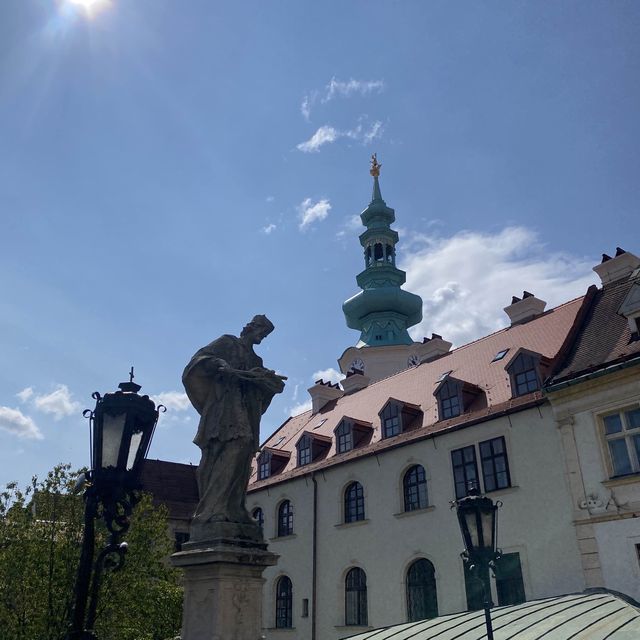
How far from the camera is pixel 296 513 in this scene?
2634 cm

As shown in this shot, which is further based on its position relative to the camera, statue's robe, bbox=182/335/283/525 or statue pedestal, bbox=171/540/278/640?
statue's robe, bbox=182/335/283/525

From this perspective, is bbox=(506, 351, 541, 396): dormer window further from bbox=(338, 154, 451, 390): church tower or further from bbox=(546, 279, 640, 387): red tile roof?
bbox=(338, 154, 451, 390): church tower

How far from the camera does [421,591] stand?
2061cm

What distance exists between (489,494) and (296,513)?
31.5 feet

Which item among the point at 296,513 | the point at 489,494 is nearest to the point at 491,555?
the point at 489,494

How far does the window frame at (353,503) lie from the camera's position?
2378 centimetres

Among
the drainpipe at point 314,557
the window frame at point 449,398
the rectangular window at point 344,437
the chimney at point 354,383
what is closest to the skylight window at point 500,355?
the window frame at point 449,398

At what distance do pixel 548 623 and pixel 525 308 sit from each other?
46.2 ft

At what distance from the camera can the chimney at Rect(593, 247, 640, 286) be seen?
69.2 ft

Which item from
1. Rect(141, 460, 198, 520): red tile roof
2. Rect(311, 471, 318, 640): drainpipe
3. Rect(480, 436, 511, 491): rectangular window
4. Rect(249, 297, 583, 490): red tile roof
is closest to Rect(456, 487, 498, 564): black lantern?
Rect(249, 297, 583, 490): red tile roof

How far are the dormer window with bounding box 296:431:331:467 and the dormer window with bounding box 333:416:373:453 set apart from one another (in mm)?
1250

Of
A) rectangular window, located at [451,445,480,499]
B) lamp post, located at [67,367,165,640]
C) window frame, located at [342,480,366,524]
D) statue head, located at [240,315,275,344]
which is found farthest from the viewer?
window frame, located at [342,480,366,524]

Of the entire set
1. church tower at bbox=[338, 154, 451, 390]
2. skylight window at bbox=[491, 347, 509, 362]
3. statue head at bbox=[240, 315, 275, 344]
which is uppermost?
church tower at bbox=[338, 154, 451, 390]

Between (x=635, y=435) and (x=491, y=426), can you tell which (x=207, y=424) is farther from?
(x=491, y=426)
